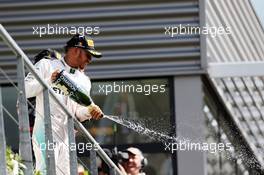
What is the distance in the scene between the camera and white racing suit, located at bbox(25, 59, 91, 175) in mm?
6555

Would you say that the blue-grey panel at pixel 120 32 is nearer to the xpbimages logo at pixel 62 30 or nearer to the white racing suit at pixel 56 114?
the xpbimages logo at pixel 62 30

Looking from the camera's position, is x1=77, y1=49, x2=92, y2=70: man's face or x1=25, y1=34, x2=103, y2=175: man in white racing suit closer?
x1=25, y1=34, x2=103, y2=175: man in white racing suit

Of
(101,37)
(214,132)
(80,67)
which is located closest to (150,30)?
(101,37)

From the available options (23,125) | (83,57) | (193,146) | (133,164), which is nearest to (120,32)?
(193,146)

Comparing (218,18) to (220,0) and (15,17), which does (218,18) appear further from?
(15,17)

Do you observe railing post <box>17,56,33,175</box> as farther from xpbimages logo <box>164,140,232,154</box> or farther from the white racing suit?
xpbimages logo <box>164,140,232,154</box>

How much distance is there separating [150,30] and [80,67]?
604cm

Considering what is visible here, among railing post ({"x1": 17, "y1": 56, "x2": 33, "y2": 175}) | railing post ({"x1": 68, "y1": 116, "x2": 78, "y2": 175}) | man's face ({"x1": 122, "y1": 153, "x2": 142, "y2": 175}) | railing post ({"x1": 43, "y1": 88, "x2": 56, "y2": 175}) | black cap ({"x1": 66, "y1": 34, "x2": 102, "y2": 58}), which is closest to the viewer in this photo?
railing post ({"x1": 17, "y1": 56, "x2": 33, "y2": 175})

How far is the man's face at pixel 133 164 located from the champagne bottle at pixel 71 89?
191cm

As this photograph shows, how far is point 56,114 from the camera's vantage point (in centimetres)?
684

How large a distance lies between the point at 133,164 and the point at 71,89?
6.80 feet

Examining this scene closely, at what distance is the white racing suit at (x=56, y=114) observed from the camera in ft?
21.5

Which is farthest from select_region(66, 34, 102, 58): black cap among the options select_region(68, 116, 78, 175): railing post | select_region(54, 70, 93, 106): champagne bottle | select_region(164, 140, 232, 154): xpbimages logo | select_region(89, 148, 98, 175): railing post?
select_region(164, 140, 232, 154): xpbimages logo

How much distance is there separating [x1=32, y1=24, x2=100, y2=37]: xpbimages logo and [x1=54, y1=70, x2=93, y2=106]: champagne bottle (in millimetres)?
6106
